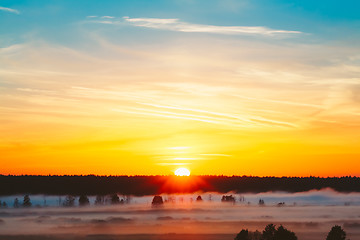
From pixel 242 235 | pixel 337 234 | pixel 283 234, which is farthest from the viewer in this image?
pixel 283 234

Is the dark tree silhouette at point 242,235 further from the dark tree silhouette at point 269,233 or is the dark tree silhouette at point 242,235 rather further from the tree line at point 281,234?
the dark tree silhouette at point 269,233

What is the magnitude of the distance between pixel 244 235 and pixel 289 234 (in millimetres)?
7503

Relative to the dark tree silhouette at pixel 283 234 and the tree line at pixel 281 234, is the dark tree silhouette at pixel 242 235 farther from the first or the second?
the dark tree silhouette at pixel 283 234

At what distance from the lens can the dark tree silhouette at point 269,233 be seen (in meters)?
103

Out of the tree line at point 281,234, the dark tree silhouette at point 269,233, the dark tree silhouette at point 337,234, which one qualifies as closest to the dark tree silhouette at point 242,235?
the tree line at point 281,234

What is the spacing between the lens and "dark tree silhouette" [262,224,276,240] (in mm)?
102863

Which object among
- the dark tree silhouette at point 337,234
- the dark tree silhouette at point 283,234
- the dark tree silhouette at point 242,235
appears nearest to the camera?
the dark tree silhouette at point 337,234

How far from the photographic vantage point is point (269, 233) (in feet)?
341

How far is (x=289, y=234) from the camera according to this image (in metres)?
102

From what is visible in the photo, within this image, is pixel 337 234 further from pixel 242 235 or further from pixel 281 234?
pixel 242 235

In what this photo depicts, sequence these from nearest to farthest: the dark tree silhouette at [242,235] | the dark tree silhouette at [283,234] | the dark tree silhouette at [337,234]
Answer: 1. the dark tree silhouette at [337,234]
2. the dark tree silhouette at [242,235]
3. the dark tree silhouette at [283,234]

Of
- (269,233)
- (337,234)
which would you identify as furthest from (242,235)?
(337,234)

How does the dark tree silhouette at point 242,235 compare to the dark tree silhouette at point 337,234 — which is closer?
the dark tree silhouette at point 337,234

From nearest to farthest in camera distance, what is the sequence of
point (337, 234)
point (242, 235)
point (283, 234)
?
point (337, 234)
point (242, 235)
point (283, 234)
